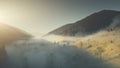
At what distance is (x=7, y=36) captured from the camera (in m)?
4.88

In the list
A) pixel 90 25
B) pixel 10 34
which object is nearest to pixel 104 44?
pixel 90 25

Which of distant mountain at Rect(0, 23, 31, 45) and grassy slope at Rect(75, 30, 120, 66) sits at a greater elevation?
distant mountain at Rect(0, 23, 31, 45)

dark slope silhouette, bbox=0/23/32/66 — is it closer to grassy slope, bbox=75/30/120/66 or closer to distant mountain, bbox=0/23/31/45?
distant mountain, bbox=0/23/31/45

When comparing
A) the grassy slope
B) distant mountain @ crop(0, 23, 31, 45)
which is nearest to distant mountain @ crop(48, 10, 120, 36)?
the grassy slope

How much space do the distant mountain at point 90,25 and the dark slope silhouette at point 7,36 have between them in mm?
428

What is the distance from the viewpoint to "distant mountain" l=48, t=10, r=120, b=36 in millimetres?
4863

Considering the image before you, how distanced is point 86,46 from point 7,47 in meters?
1.09

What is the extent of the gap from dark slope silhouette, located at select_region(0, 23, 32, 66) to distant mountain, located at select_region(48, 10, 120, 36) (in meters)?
0.43

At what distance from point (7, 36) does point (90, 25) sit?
1.16m

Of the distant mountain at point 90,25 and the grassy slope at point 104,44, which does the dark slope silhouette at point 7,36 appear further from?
the grassy slope at point 104,44

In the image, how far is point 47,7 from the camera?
16.4ft

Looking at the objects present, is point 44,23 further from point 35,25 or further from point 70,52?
point 70,52

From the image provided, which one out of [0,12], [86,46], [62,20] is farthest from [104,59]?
[0,12]

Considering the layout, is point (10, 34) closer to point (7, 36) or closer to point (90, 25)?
point (7, 36)
